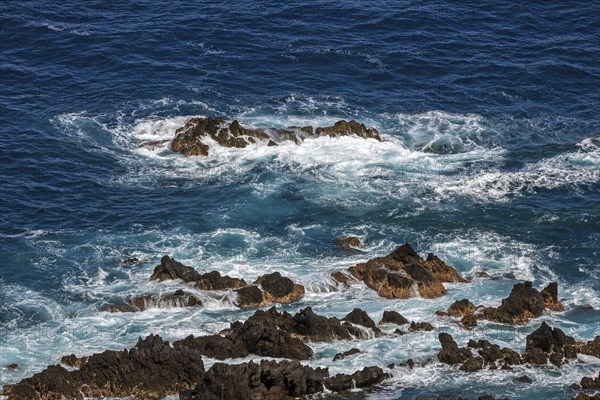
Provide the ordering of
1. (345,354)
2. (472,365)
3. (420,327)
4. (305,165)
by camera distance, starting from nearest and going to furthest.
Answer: (472,365) → (345,354) → (420,327) → (305,165)

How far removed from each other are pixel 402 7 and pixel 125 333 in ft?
234

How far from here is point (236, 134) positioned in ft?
384

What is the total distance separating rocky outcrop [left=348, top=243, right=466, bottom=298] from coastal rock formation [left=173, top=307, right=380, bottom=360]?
597 cm

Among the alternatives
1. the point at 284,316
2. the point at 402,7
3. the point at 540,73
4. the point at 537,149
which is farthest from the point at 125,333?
the point at 402,7

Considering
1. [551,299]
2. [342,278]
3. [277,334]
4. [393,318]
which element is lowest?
[551,299]

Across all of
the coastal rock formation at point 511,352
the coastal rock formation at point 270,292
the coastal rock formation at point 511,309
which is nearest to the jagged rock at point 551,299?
the coastal rock formation at point 511,309

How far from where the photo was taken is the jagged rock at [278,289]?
92.2 meters

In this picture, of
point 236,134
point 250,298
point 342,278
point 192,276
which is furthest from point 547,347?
point 236,134

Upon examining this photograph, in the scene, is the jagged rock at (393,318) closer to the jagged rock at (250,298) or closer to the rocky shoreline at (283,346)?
the rocky shoreline at (283,346)

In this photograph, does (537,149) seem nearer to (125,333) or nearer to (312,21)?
(312,21)

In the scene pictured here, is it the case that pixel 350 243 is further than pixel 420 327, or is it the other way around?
pixel 350 243

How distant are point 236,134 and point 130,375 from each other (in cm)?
4085

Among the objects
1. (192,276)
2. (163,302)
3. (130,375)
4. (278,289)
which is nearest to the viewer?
(130,375)

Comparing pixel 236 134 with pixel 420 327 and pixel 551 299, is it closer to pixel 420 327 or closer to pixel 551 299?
pixel 420 327
